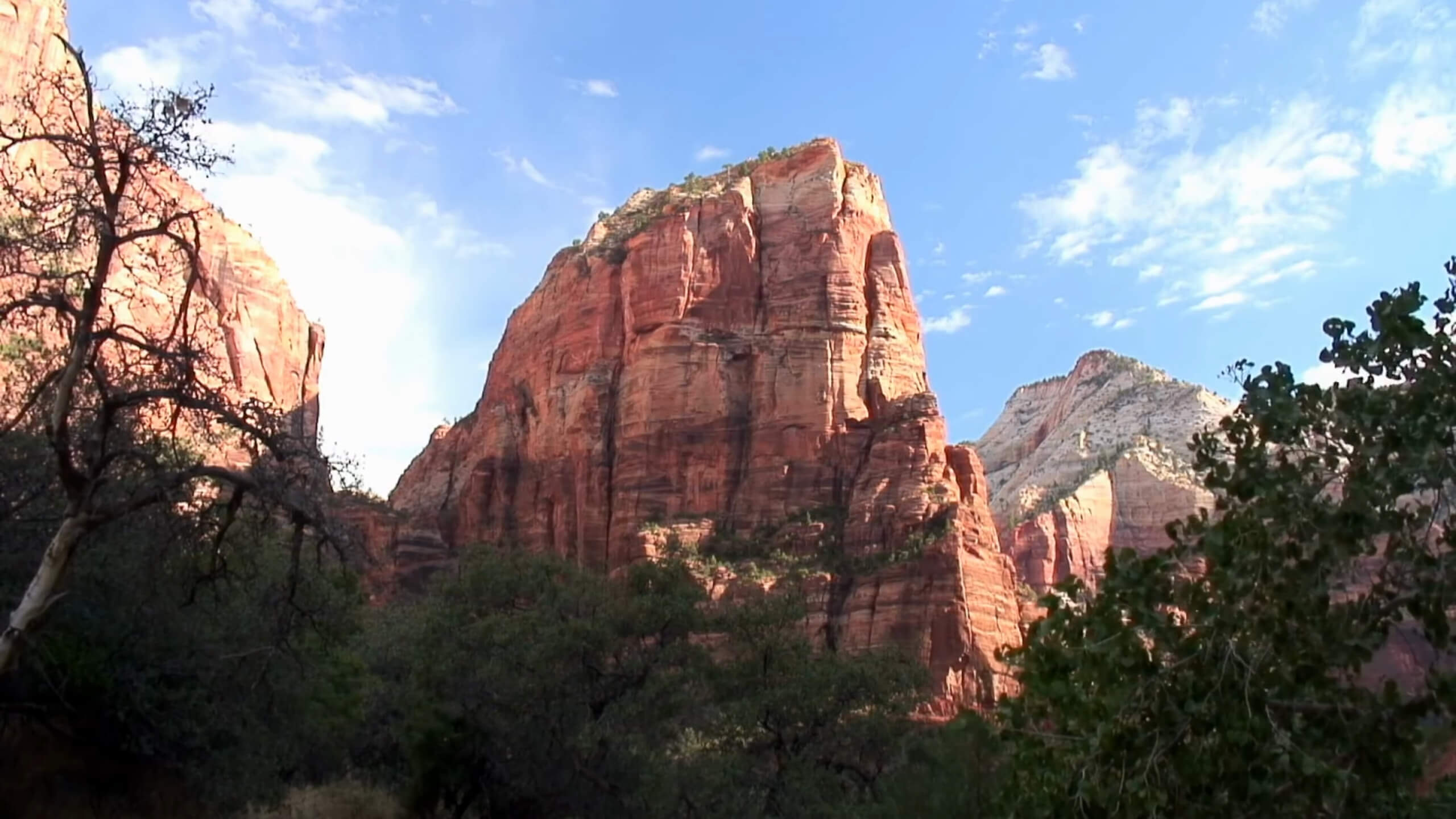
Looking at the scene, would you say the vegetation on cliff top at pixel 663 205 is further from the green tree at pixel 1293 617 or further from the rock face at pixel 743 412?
the green tree at pixel 1293 617

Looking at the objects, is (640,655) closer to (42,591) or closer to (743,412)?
(42,591)

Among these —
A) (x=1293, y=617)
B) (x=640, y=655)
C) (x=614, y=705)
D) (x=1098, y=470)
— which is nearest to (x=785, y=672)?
(x=640, y=655)

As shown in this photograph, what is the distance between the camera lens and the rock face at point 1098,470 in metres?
107

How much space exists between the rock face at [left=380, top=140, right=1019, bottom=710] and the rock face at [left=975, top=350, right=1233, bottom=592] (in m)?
25.9

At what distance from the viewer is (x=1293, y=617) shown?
6461mm

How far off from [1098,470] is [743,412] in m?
49.8

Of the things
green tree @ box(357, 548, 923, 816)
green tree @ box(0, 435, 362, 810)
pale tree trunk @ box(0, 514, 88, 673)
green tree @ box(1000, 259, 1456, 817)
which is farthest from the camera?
green tree @ box(357, 548, 923, 816)

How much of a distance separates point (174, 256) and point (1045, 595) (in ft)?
27.3

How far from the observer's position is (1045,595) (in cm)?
746

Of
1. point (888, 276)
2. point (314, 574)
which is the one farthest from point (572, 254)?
point (314, 574)

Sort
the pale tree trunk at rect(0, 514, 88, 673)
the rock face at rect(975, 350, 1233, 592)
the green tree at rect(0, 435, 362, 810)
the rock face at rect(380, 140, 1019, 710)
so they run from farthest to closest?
the rock face at rect(975, 350, 1233, 592)
the rock face at rect(380, 140, 1019, 710)
the green tree at rect(0, 435, 362, 810)
the pale tree trunk at rect(0, 514, 88, 673)

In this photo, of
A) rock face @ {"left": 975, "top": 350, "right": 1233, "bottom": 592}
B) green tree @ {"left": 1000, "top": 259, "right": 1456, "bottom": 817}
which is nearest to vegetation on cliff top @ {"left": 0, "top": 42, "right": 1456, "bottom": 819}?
green tree @ {"left": 1000, "top": 259, "right": 1456, "bottom": 817}

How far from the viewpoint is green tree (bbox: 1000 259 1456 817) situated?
6.17 metres

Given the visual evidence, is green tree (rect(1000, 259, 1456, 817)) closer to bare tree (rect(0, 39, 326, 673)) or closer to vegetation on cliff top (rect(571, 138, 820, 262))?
bare tree (rect(0, 39, 326, 673))
